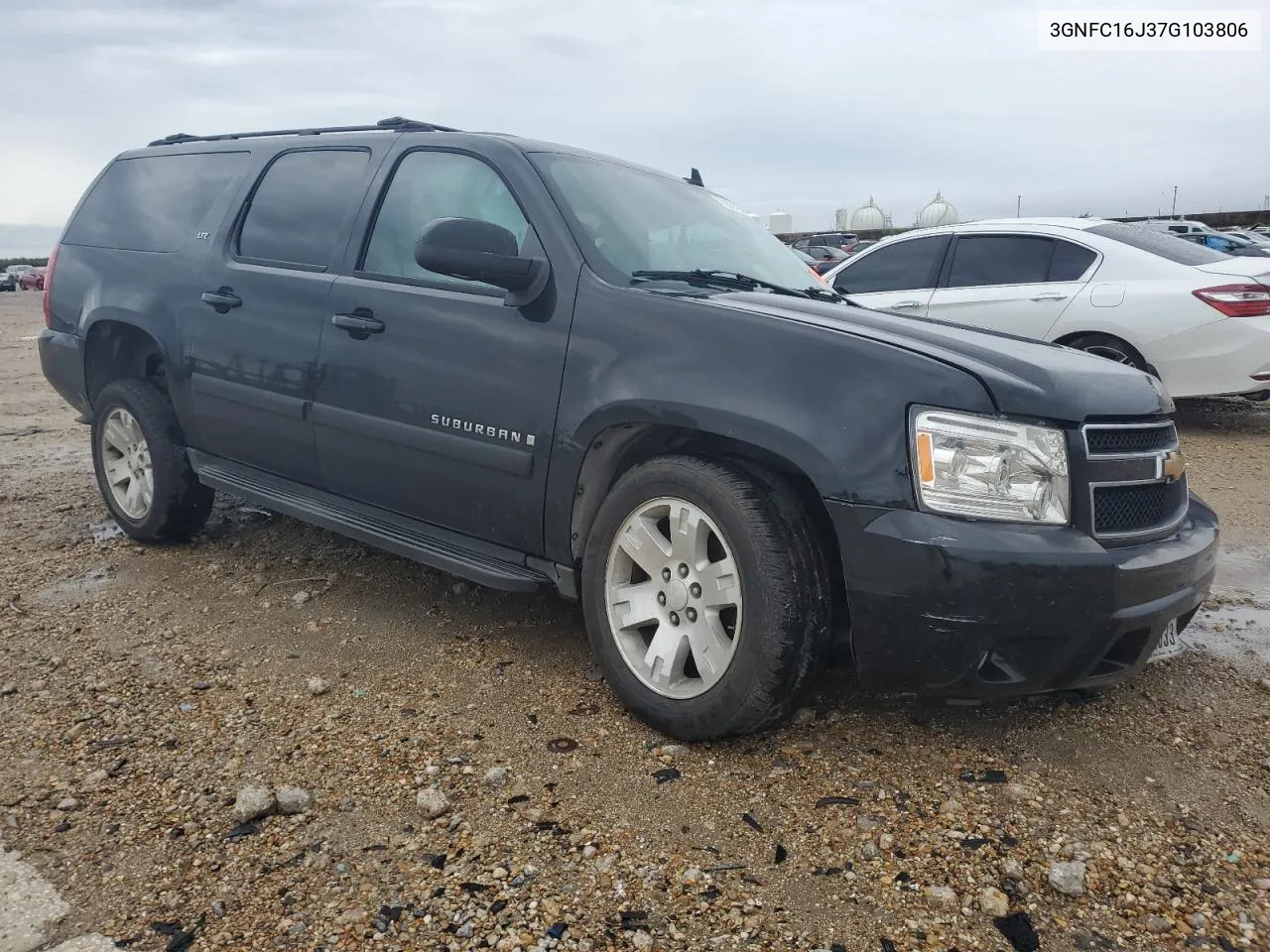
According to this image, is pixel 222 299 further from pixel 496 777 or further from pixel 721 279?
pixel 496 777

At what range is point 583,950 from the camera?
1.97 meters

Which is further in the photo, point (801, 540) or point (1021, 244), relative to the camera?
point (1021, 244)

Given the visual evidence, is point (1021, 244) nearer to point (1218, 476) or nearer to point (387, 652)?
point (1218, 476)

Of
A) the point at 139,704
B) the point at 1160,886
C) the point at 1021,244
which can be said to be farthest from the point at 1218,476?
the point at 139,704

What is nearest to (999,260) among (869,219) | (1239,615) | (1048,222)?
(1048,222)

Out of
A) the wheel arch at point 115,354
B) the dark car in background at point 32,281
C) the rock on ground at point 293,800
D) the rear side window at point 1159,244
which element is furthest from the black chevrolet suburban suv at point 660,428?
the dark car in background at point 32,281

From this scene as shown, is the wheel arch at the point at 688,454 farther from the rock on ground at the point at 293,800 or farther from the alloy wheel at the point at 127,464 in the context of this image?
the alloy wheel at the point at 127,464

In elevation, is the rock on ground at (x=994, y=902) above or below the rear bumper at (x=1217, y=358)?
below

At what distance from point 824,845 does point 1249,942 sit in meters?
0.86

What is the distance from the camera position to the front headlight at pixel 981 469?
2.40 metres

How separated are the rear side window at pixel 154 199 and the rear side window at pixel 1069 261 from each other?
5.57 m

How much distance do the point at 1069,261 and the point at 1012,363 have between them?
5250 mm

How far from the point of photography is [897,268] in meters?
8.05

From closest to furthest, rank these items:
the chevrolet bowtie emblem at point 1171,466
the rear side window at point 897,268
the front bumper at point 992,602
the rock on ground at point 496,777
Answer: the front bumper at point 992,602 < the rock on ground at point 496,777 < the chevrolet bowtie emblem at point 1171,466 < the rear side window at point 897,268
